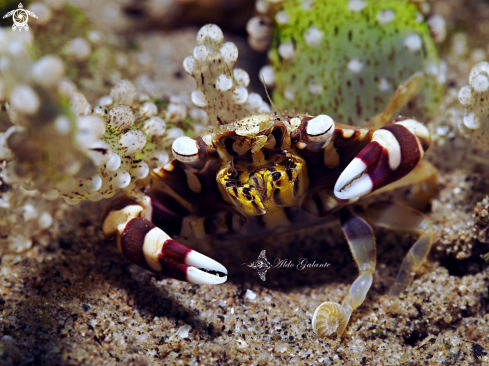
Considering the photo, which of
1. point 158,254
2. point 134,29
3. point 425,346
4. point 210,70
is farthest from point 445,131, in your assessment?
point 134,29

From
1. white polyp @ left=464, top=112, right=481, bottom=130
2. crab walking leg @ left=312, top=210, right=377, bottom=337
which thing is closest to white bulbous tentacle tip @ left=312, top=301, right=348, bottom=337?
crab walking leg @ left=312, top=210, right=377, bottom=337

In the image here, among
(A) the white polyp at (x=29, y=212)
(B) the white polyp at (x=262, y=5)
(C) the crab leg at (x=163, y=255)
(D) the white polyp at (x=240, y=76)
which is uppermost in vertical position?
(B) the white polyp at (x=262, y=5)

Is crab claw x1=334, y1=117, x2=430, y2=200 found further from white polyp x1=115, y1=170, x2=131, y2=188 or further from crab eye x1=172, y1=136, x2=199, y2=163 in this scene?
white polyp x1=115, y1=170, x2=131, y2=188

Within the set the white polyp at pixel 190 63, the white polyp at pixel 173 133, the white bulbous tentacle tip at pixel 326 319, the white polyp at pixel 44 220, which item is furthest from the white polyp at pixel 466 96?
the white polyp at pixel 44 220

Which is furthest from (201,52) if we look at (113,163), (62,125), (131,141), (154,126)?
(62,125)

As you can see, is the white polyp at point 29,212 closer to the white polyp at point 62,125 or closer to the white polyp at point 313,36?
the white polyp at point 62,125

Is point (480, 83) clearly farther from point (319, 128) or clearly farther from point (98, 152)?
point (98, 152)

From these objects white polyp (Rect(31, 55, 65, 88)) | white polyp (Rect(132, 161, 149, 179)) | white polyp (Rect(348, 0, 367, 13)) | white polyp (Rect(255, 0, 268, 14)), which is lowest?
white polyp (Rect(132, 161, 149, 179))
